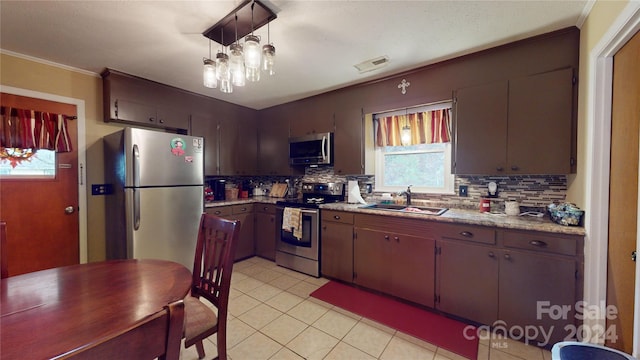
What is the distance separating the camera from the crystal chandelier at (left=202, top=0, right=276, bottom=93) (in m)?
1.55

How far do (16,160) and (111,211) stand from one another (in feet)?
2.77

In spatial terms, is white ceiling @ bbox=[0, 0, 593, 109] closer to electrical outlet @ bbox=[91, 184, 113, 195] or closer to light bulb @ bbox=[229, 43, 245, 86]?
light bulb @ bbox=[229, 43, 245, 86]

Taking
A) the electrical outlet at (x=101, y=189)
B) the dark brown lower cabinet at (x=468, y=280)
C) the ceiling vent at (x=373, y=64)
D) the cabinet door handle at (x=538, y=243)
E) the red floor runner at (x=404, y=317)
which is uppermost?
the ceiling vent at (x=373, y=64)

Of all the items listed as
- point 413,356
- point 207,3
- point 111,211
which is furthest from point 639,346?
point 111,211

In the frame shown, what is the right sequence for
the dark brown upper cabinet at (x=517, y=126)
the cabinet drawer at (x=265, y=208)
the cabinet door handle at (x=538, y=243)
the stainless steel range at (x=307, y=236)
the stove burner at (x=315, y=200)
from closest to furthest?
the cabinet door handle at (x=538, y=243) → the dark brown upper cabinet at (x=517, y=126) → the stainless steel range at (x=307, y=236) → the stove burner at (x=315, y=200) → the cabinet drawer at (x=265, y=208)

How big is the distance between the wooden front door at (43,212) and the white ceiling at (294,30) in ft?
2.27

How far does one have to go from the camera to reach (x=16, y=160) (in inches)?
88.4

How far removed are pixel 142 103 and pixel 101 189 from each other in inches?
42.1

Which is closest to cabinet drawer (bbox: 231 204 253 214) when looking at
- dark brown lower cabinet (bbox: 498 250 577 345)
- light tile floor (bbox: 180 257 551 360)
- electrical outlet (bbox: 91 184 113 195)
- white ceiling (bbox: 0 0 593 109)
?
light tile floor (bbox: 180 257 551 360)

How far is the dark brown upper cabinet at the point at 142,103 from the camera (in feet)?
8.71

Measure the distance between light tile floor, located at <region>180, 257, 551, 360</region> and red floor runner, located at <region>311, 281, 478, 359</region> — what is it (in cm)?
6

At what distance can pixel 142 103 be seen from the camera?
2.86m

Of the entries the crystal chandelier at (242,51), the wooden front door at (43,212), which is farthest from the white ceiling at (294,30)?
the wooden front door at (43,212)

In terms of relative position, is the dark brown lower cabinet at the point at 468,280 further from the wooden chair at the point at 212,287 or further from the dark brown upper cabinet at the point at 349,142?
the wooden chair at the point at 212,287
